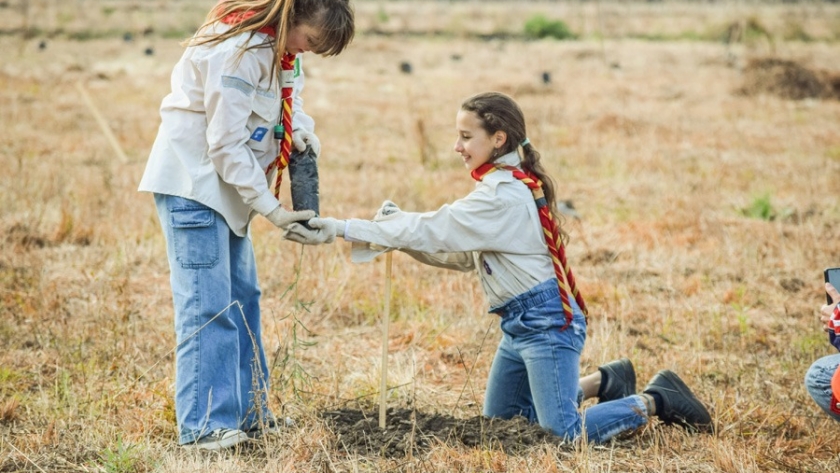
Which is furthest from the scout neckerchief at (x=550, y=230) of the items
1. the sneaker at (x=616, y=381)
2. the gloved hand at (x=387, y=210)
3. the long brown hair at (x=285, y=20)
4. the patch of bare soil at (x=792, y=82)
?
the patch of bare soil at (x=792, y=82)

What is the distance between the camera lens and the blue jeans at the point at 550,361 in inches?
148

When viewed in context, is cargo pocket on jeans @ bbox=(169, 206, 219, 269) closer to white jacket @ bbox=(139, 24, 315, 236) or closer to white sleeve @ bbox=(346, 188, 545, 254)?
white jacket @ bbox=(139, 24, 315, 236)

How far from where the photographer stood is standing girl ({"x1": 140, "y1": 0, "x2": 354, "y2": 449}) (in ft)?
11.0

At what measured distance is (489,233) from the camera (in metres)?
3.74

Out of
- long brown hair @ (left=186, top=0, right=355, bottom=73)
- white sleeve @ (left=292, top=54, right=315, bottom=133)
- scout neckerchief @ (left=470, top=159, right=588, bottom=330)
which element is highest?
long brown hair @ (left=186, top=0, right=355, bottom=73)

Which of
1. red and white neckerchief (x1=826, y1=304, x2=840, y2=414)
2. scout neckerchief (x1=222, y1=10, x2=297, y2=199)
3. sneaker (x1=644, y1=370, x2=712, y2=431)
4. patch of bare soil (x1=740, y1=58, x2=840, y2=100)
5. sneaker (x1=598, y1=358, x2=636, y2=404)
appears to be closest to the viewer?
red and white neckerchief (x1=826, y1=304, x2=840, y2=414)

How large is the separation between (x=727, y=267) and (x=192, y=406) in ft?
15.0

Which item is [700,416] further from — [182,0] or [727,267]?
[182,0]

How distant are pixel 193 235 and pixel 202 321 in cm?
33

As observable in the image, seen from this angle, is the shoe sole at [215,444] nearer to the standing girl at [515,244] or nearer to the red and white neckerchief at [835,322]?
the standing girl at [515,244]

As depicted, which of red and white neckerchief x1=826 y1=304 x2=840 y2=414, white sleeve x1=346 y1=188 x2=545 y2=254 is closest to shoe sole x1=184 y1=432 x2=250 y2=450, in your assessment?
white sleeve x1=346 y1=188 x2=545 y2=254

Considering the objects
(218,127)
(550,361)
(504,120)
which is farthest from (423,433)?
Answer: (218,127)

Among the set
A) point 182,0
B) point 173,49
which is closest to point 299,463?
point 173,49

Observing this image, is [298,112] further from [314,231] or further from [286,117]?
[314,231]
